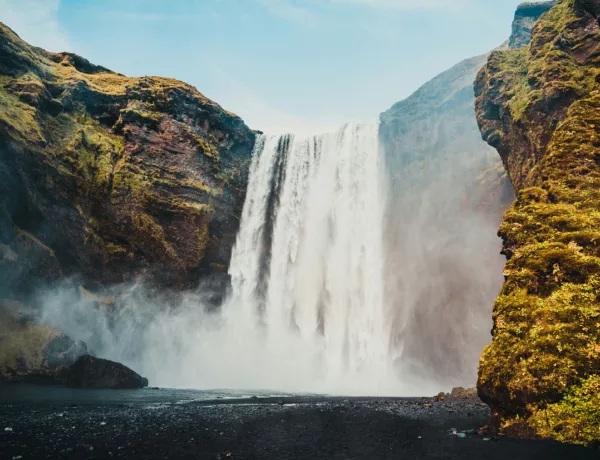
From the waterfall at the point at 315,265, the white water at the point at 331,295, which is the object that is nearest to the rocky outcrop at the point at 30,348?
the white water at the point at 331,295

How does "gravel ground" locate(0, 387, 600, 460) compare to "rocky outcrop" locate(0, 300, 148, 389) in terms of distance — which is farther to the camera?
"rocky outcrop" locate(0, 300, 148, 389)

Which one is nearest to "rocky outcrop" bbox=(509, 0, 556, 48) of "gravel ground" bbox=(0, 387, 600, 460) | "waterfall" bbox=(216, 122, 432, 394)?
"waterfall" bbox=(216, 122, 432, 394)

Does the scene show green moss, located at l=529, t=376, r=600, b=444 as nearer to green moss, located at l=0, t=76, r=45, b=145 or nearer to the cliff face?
the cliff face

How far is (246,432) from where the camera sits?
12.4m

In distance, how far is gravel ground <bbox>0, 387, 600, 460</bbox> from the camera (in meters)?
9.54

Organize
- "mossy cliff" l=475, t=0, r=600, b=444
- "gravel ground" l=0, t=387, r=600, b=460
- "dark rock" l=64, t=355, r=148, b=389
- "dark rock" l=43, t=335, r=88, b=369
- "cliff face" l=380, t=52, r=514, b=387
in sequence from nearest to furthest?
"gravel ground" l=0, t=387, r=600, b=460, "mossy cliff" l=475, t=0, r=600, b=444, "dark rock" l=43, t=335, r=88, b=369, "dark rock" l=64, t=355, r=148, b=389, "cliff face" l=380, t=52, r=514, b=387

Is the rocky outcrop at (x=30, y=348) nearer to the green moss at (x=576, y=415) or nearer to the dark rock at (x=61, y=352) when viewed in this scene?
the dark rock at (x=61, y=352)

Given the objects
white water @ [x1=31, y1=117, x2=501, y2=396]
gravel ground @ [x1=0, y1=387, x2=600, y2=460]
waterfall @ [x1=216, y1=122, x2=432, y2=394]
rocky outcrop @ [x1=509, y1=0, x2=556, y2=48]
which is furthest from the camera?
rocky outcrop @ [x1=509, y1=0, x2=556, y2=48]

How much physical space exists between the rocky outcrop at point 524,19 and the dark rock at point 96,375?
7199 centimetres

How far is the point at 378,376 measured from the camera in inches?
1420

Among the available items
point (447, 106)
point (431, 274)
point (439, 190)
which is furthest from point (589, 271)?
point (447, 106)

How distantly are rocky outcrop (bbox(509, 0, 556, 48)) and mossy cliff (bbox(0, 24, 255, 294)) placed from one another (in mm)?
50089

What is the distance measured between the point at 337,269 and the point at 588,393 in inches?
1293

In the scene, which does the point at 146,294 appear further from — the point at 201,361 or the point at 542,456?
the point at 542,456
